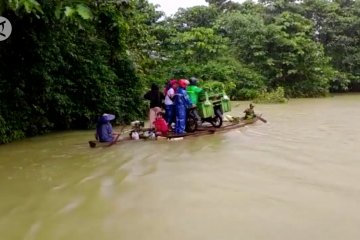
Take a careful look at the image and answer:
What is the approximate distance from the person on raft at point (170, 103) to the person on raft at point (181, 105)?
138 mm

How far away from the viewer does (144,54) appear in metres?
15.4

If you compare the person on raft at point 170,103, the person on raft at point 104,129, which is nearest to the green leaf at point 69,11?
the person on raft at point 104,129

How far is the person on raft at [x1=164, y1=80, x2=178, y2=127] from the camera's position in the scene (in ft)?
30.5

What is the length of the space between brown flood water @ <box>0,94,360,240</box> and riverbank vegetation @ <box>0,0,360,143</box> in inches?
71.5

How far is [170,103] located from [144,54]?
21.2 ft

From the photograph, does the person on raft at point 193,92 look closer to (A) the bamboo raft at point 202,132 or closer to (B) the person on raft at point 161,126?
(A) the bamboo raft at point 202,132

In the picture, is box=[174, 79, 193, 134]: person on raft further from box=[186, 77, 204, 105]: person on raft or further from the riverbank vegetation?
the riverbank vegetation

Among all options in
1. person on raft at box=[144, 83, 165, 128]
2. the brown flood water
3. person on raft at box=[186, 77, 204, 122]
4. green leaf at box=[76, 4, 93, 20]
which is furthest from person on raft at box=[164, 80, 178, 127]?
green leaf at box=[76, 4, 93, 20]

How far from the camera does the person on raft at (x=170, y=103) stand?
9305 mm

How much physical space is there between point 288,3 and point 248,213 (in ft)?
78.8

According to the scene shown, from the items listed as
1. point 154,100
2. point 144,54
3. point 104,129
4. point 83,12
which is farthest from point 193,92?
point 83,12

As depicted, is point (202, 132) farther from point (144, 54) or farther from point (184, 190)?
point (144, 54)

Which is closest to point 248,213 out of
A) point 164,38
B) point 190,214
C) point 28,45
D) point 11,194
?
point 190,214

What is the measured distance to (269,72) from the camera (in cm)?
2392
